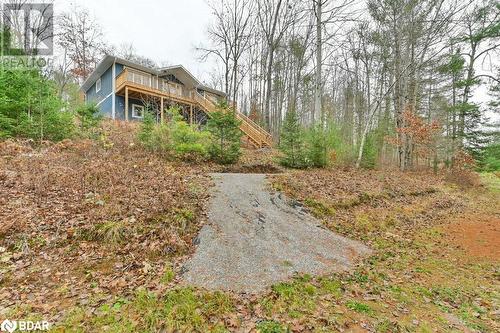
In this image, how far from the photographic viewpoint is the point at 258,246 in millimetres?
4949

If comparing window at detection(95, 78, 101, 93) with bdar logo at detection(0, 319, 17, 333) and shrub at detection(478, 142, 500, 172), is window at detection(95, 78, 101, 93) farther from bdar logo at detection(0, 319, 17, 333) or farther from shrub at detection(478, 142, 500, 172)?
shrub at detection(478, 142, 500, 172)

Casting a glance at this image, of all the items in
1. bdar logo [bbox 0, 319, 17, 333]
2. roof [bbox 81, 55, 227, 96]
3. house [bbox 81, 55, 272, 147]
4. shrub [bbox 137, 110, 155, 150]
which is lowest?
bdar logo [bbox 0, 319, 17, 333]

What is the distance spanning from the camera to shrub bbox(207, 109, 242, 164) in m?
10.6

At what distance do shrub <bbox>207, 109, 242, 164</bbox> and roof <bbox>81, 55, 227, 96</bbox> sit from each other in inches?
453

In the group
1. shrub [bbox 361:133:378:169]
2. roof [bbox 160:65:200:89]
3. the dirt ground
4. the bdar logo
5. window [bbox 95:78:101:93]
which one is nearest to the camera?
the bdar logo

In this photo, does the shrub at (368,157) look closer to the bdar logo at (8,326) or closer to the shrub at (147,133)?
the shrub at (147,133)

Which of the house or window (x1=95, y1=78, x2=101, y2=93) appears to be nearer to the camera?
the house

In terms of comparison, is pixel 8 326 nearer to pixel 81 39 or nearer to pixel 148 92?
pixel 148 92

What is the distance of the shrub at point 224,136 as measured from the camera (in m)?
10.6

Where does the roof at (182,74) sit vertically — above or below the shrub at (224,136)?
above

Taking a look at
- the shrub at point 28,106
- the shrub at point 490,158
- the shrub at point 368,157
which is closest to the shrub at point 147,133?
the shrub at point 28,106

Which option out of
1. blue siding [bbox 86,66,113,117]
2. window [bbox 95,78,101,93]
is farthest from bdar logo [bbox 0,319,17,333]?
window [bbox 95,78,101,93]

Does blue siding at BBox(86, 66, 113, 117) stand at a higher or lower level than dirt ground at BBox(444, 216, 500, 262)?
higher

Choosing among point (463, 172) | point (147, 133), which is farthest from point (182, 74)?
point (463, 172)
